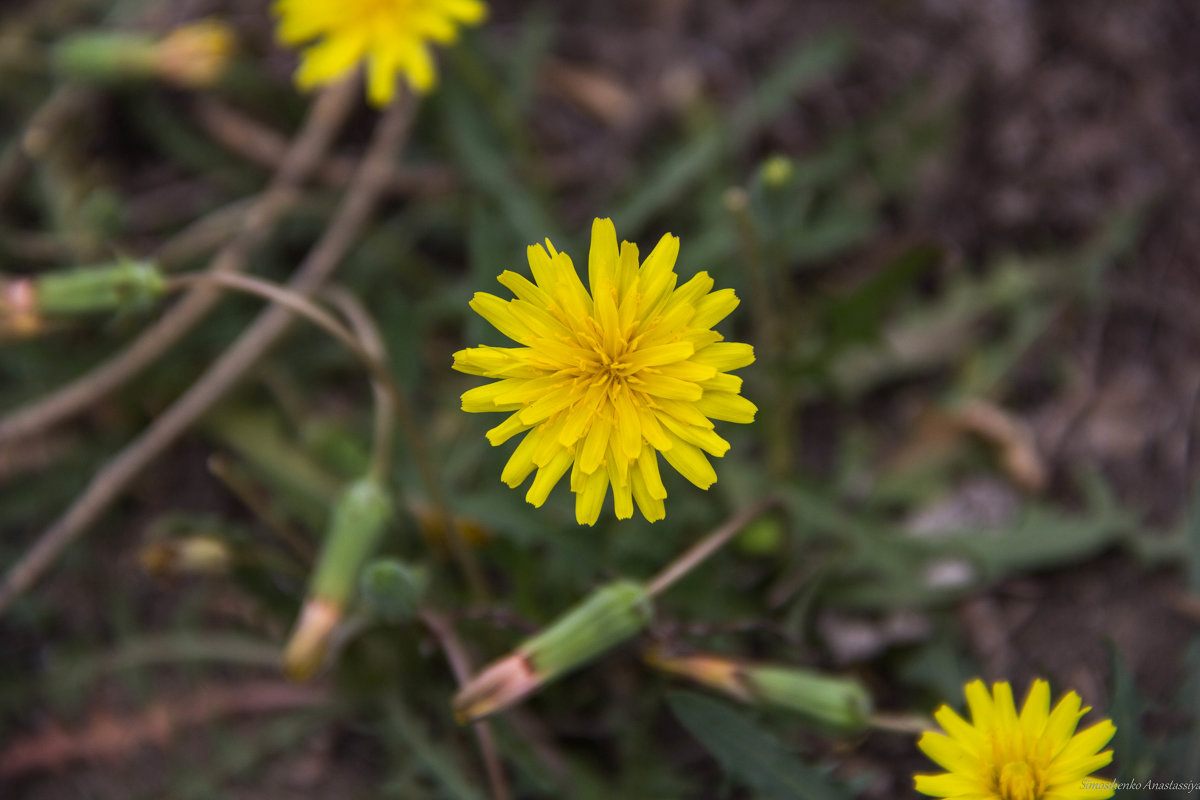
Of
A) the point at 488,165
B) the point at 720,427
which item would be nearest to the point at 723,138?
the point at 488,165

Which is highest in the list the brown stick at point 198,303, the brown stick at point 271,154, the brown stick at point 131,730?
the brown stick at point 271,154

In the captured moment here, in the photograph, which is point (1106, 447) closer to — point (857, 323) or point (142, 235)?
point (857, 323)

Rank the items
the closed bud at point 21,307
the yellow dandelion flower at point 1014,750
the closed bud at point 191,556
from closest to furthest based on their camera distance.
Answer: the yellow dandelion flower at point 1014,750
the closed bud at point 21,307
the closed bud at point 191,556

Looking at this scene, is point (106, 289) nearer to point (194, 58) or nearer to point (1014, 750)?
point (194, 58)

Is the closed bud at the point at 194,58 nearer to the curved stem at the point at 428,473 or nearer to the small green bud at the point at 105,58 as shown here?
the small green bud at the point at 105,58

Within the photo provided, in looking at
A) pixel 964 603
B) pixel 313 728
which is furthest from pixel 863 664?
pixel 313 728

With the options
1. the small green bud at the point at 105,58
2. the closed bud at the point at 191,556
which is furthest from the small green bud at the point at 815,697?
the small green bud at the point at 105,58

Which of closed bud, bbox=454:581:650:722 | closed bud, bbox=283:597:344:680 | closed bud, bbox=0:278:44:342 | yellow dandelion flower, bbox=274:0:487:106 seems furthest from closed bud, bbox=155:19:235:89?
closed bud, bbox=454:581:650:722
